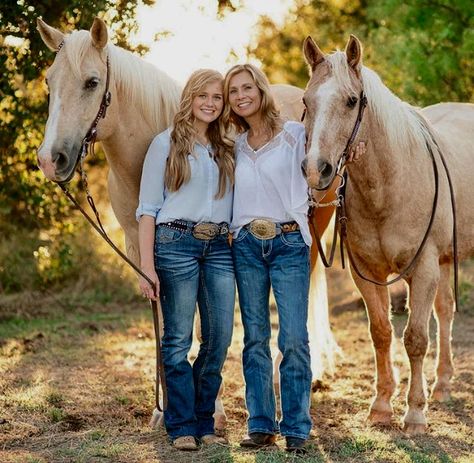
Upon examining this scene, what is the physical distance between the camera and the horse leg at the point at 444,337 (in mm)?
5250

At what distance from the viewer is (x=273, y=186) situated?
380 centimetres

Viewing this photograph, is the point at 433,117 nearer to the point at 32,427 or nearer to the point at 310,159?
the point at 310,159

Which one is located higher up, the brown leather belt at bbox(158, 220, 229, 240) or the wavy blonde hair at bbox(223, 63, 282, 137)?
the wavy blonde hair at bbox(223, 63, 282, 137)

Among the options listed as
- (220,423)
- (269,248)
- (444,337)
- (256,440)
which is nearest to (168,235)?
(269,248)

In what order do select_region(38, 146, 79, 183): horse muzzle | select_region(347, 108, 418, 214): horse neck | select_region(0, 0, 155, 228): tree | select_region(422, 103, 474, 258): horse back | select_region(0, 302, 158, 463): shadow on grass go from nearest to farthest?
select_region(38, 146, 79, 183): horse muzzle → select_region(0, 302, 158, 463): shadow on grass → select_region(347, 108, 418, 214): horse neck → select_region(422, 103, 474, 258): horse back → select_region(0, 0, 155, 228): tree

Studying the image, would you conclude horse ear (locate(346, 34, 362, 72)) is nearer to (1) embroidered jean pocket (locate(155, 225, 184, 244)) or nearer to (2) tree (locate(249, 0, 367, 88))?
(1) embroidered jean pocket (locate(155, 225, 184, 244))

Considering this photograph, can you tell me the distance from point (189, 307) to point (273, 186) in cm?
69

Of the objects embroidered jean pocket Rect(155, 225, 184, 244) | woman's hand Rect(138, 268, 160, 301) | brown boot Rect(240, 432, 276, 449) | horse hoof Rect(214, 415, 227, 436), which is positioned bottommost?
horse hoof Rect(214, 415, 227, 436)

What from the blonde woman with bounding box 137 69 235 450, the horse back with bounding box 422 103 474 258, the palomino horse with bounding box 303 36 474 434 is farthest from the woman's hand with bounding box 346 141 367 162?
the horse back with bounding box 422 103 474 258

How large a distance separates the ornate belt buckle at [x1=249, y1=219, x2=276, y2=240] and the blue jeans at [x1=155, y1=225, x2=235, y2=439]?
0.18 metres

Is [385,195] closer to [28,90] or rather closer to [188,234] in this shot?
[188,234]

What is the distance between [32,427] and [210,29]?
460 cm

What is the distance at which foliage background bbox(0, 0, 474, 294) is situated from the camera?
5.72 metres

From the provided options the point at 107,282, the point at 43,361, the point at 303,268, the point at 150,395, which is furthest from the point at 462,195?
the point at 107,282
